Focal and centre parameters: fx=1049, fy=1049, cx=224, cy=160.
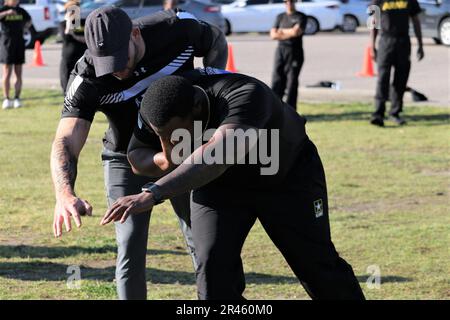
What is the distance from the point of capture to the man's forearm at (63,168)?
5086mm

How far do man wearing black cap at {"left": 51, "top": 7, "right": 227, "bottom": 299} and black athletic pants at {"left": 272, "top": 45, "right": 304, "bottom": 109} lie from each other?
8.86 metres

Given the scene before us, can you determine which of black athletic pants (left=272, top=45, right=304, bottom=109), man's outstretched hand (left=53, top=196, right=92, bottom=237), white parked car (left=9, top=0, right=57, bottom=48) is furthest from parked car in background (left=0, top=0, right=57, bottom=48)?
man's outstretched hand (left=53, top=196, right=92, bottom=237)

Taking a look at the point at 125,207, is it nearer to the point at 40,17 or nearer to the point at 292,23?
the point at 292,23

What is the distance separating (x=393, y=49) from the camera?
14117 mm

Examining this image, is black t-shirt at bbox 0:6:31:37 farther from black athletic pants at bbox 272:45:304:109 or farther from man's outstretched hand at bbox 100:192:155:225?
man's outstretched hand at bbox 100:192:155:225

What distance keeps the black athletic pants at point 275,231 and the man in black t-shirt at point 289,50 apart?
9.59 meters

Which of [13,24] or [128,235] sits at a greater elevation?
[128,235]

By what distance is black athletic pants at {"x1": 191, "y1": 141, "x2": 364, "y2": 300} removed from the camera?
5.19 metres

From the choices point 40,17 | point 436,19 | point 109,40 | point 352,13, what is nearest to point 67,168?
point 109,40

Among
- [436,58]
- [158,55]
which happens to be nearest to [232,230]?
[158,55]

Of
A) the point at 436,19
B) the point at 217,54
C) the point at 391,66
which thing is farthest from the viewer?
the point at 436,19

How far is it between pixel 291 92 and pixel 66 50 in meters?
3.28

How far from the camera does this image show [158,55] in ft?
18.0

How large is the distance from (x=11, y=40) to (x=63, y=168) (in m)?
11.6
